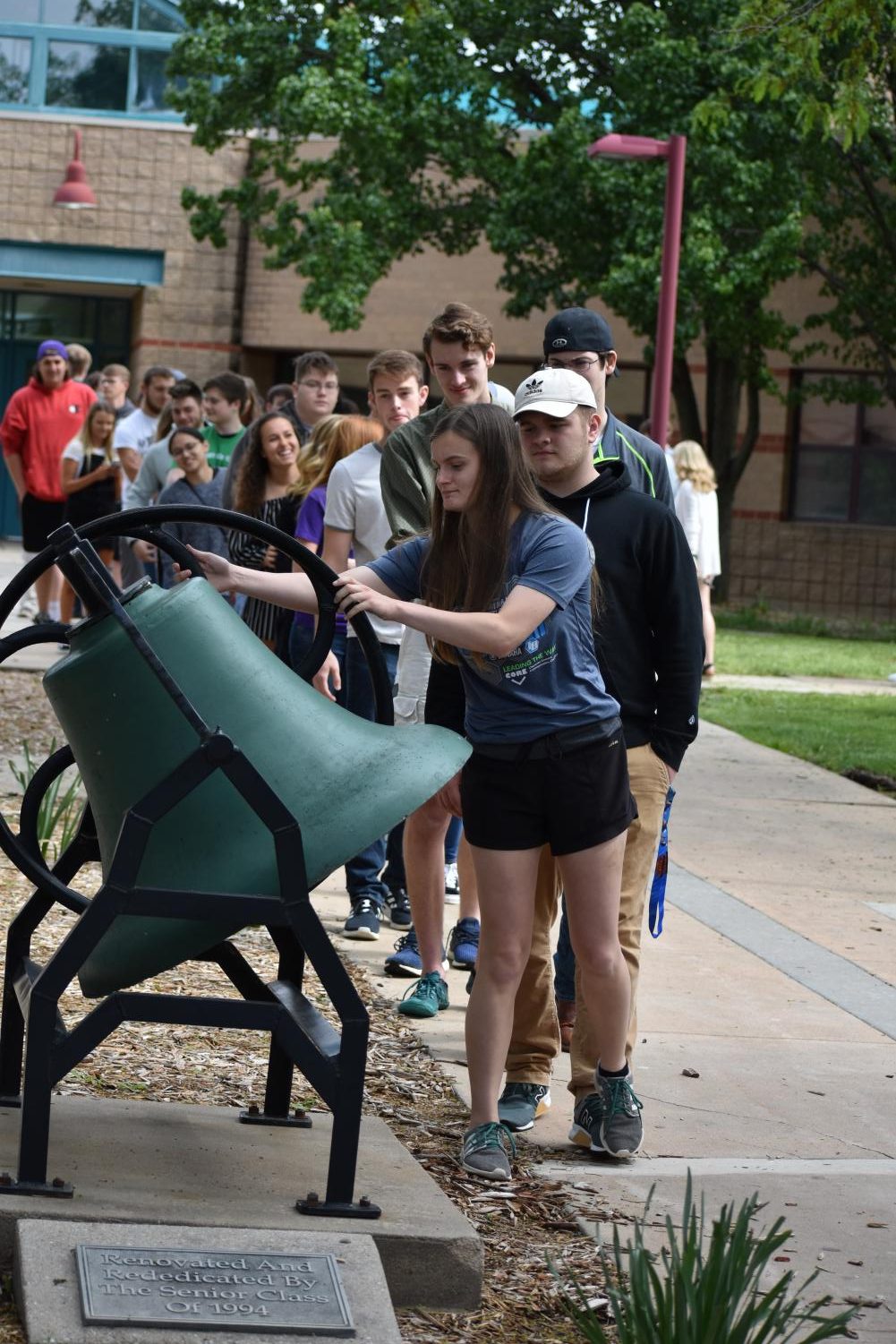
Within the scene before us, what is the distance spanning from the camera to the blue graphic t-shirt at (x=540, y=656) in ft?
13.5

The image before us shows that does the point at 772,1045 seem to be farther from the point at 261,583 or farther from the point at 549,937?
the point at 261,583

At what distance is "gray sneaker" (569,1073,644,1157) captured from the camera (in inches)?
175

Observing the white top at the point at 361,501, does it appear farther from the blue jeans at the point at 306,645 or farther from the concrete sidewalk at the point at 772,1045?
the concrete sidewalk at the point at 772,1045

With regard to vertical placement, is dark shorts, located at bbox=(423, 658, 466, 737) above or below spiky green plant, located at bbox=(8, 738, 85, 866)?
above

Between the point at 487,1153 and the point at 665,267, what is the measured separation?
477 inches

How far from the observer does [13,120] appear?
27891 mm

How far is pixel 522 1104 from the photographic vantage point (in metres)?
4.75

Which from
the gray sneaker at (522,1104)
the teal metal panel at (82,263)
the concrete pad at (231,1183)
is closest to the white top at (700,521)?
the gray sneaker at (522,1104)

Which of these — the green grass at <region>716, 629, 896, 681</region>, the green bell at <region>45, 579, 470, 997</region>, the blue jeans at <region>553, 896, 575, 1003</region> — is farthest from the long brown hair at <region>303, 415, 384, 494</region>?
the green grass at <region>716, 629, 896, 681</region>

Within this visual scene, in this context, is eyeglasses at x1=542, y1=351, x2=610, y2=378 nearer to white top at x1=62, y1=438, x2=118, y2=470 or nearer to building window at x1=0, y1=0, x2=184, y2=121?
white top at x1=62, y1=438, x2=118, y2=470

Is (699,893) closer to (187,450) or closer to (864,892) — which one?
(864,892)

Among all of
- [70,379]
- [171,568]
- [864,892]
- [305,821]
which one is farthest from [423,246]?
[305,821]

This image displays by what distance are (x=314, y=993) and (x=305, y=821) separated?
2.32m

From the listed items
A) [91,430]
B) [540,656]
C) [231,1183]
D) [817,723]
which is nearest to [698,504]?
[817,723]
